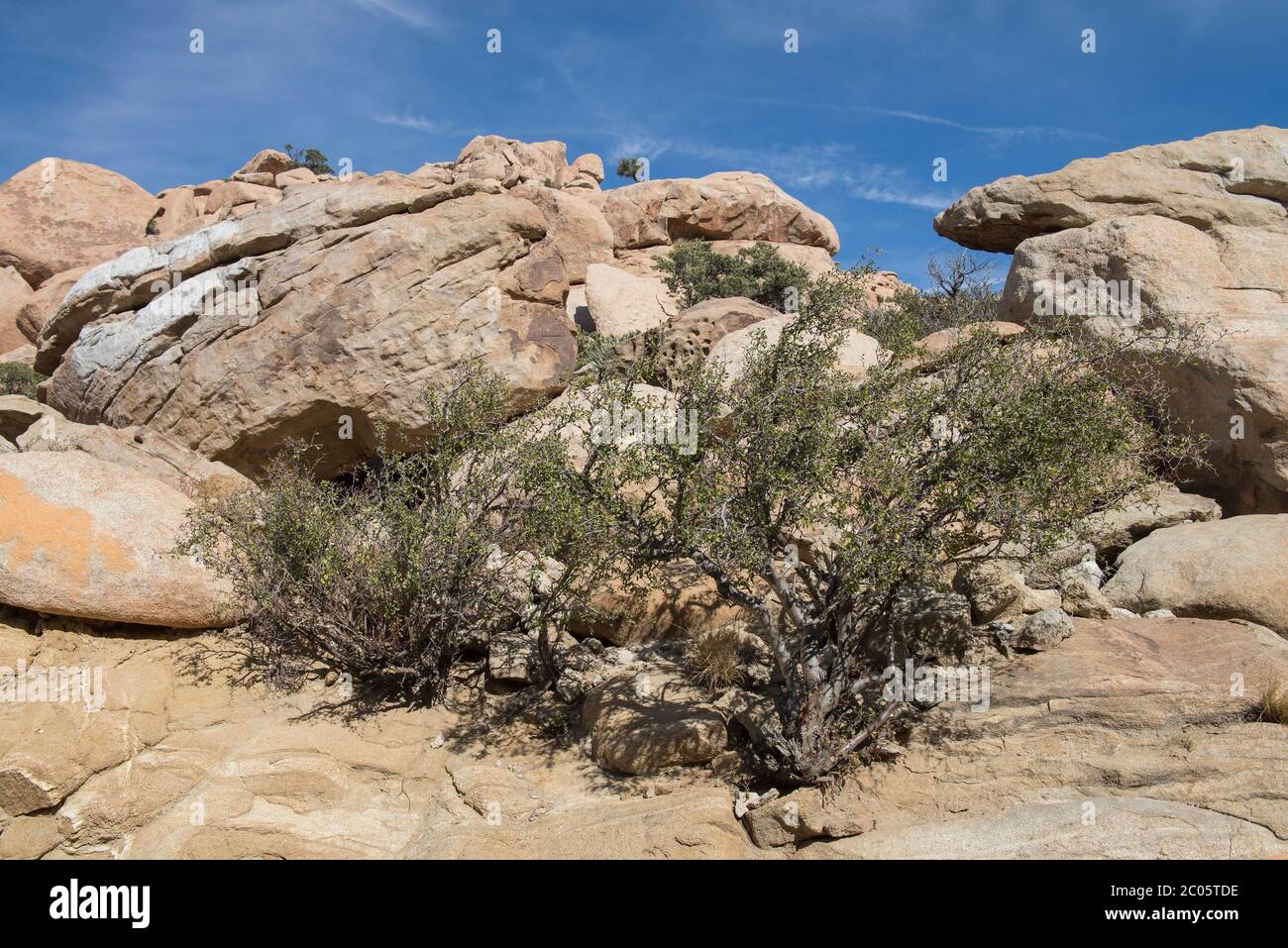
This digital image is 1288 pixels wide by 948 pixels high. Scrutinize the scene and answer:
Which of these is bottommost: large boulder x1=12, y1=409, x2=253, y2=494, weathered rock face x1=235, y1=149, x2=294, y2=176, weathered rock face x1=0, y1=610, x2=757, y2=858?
weathered rock face x1=0, y1=610, x2=757, y2=858

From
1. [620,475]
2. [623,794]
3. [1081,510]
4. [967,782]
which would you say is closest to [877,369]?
[1081,510]

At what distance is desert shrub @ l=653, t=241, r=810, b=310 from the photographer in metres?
20.6

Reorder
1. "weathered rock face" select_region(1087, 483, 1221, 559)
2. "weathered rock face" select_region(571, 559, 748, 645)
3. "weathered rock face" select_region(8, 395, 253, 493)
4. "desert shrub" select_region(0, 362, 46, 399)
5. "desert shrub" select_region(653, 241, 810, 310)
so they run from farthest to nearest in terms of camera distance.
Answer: "desert shrub" select_region(653, 241, 810, 310)
"desert shrub" select_region(0, 362, 46, 399)
"weathered rock face" select_region(8, 395, 253, 493)
"weathered rock face" select_region(1087, 483, 1221, 559)
"weathered rock face" select_region(571, 559, 748, 645)

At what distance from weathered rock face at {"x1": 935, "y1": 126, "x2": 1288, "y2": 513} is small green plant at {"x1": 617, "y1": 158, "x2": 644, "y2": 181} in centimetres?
2859

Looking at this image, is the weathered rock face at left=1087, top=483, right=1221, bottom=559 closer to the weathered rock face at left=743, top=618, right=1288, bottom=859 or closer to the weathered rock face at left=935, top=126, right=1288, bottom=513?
the weathered rock face at left=935, top=126, right=1288, bottom=513

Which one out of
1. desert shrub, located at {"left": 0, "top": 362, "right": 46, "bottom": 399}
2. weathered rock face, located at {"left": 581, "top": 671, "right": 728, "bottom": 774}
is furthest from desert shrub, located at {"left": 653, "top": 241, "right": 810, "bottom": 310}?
desert shrub, located at {"left": 0, "top": 362, "right": 46, "bottom": 399}

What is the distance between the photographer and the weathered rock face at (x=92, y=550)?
8680mm

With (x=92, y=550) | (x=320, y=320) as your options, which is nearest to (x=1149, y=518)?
(x=320, y=320)

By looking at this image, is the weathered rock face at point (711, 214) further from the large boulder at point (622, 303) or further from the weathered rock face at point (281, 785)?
the weathered rock face at point (281, 785)

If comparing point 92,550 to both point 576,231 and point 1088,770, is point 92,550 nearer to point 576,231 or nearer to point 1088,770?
point 1088,770

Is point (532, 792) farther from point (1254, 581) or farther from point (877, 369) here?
point (1254, 581)

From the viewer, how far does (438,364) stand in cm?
1276

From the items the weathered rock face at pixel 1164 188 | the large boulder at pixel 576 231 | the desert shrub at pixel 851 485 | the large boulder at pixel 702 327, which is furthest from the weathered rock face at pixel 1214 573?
the large boulder at pixel 576 231
